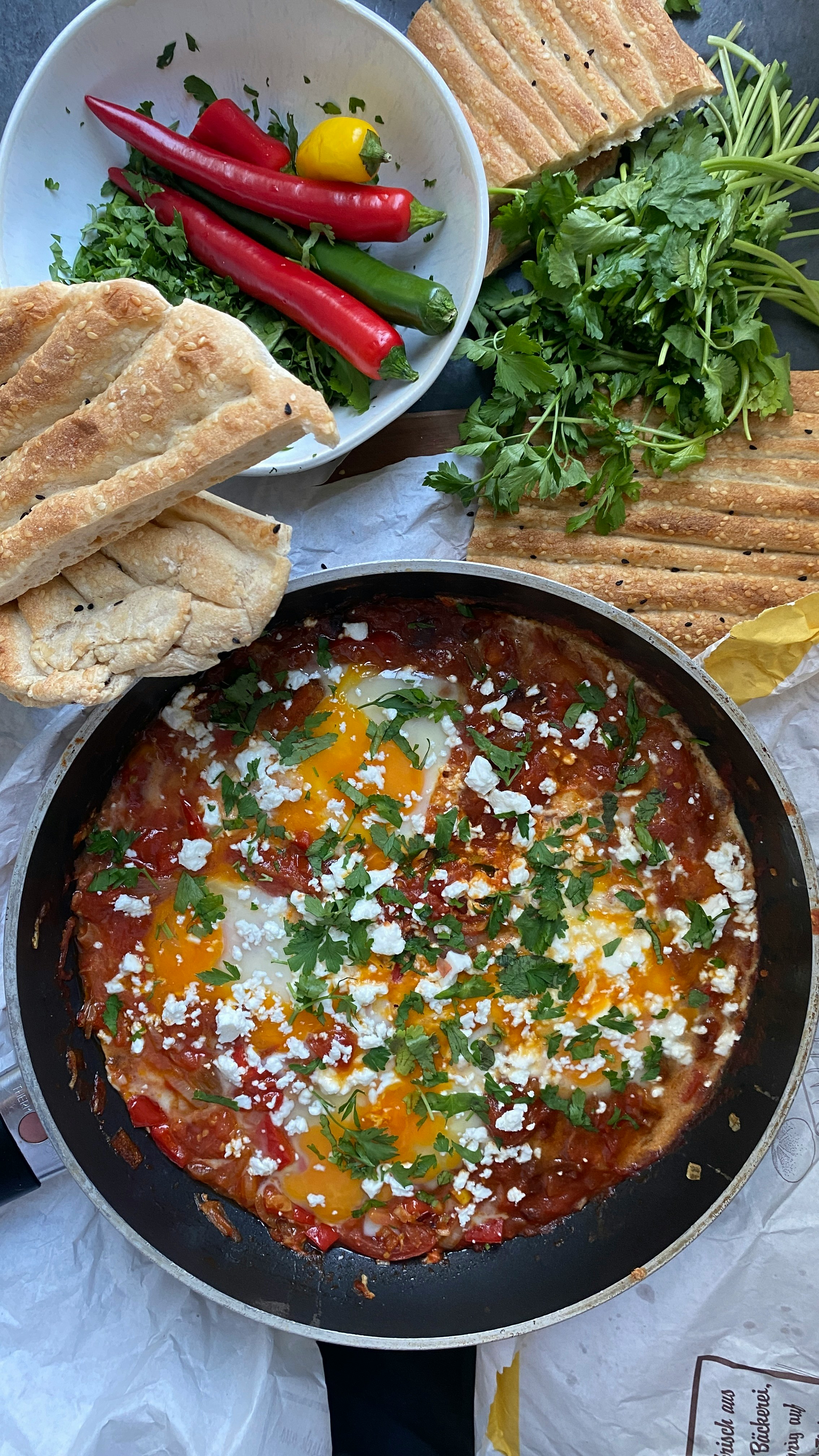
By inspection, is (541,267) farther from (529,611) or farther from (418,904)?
(418,904)

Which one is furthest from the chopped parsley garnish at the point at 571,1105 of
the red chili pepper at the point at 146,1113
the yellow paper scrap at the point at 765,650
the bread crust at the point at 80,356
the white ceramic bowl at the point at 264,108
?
the bread crust at the point at 80,356

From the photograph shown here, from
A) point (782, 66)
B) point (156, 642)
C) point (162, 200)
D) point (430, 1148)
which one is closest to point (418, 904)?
point (430, 1148)

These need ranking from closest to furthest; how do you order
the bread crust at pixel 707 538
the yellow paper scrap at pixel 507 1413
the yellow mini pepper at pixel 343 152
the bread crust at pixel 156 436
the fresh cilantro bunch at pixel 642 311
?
the bread crust at pixel 156 436 → the yellow mini pepper at pixel 343 152 → the fresh cilantro bunch at pixel 642 311 → the bread crust at pixel 707 538 → the yellow paper scrap at pixel 507 1413

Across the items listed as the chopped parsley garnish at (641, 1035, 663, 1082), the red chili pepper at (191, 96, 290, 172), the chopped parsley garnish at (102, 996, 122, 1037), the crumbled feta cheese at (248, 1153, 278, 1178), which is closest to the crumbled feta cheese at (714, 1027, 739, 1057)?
the chopped parsley garnish at (641, 1035, 663, 1082)

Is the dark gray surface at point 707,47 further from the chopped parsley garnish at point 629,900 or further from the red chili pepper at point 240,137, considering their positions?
the chopped parsley garnish at point 629,900

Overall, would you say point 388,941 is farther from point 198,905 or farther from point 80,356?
point 80,356

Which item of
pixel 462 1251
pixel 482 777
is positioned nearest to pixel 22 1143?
pixel 462 1251

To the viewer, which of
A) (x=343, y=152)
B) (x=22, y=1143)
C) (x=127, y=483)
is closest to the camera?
(x=127, y=483)
